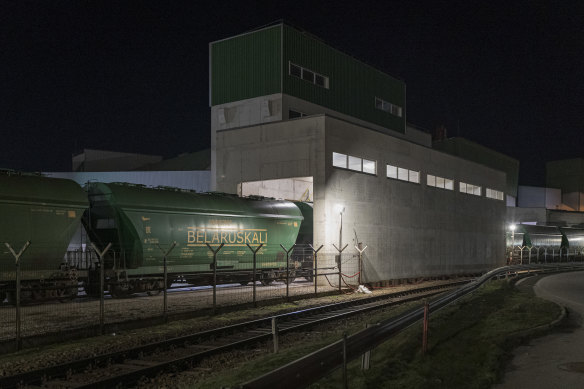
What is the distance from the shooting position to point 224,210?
24531 mm

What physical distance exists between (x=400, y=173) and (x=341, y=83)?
32.1ft

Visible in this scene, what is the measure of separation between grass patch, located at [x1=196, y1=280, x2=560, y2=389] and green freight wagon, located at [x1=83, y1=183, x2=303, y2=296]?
30.1 feet

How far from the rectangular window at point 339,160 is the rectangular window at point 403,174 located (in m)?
4.40

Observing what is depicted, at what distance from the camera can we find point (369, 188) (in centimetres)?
3033

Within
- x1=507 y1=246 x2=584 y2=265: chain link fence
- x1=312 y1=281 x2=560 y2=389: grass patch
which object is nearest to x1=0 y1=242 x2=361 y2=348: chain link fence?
x1=312 y1=281 x2=560 y2=389: grass patch

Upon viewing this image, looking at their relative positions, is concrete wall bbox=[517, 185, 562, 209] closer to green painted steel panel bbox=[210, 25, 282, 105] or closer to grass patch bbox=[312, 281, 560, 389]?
green painted steel panel bbox=[210, 25, 282, 105]

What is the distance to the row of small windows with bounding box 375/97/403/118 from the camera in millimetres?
43556

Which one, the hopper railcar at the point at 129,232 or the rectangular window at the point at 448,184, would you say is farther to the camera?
the rectangular window at the point at 448,184

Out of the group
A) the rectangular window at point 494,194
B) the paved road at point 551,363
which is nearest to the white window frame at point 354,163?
the paved road at point 551,363

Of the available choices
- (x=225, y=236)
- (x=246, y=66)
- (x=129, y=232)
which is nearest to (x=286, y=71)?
(x=246, y=66)

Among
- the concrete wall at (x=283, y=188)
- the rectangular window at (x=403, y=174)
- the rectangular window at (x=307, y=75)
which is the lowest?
→ the concrete wall at (x=283, y=188)

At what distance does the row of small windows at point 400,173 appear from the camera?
29.3 meters

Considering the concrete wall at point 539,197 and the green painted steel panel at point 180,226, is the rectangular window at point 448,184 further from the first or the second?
the concrete wall at point 539,197

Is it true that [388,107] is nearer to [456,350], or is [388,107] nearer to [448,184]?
[448,184]
